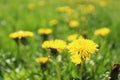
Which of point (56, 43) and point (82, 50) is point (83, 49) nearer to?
point (82, 50)

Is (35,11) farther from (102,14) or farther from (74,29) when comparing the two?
(74,29)

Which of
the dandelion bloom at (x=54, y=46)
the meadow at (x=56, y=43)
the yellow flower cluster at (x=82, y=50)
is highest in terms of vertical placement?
the yellow flower cluster at (x=82, y=50)

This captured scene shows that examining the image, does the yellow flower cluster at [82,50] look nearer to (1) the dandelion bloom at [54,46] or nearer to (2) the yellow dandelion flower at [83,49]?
(2) the yellow dandelion flower at [83,49]

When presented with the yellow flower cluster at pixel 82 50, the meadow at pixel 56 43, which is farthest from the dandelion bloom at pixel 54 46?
the yellow flower cluster at pixel 82 50

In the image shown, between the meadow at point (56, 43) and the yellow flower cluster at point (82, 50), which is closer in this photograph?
the yellow flower cluster at point (82, 50)

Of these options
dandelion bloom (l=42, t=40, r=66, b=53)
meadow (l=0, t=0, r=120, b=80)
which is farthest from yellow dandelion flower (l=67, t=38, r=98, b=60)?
dandelion bloom (l=42, t=40, r=66, b=53)

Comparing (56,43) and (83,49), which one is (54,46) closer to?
(56,43)

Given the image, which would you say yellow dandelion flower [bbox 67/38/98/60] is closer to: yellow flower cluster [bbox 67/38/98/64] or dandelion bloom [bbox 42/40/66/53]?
yellow flower cluster [bbox 67/38/98/64]

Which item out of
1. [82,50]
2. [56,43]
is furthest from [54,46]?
[82,50]

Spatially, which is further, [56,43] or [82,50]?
[56,43]

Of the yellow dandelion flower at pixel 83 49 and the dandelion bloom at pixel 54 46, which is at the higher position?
the yellow dandelion flower at pixel 83 49
